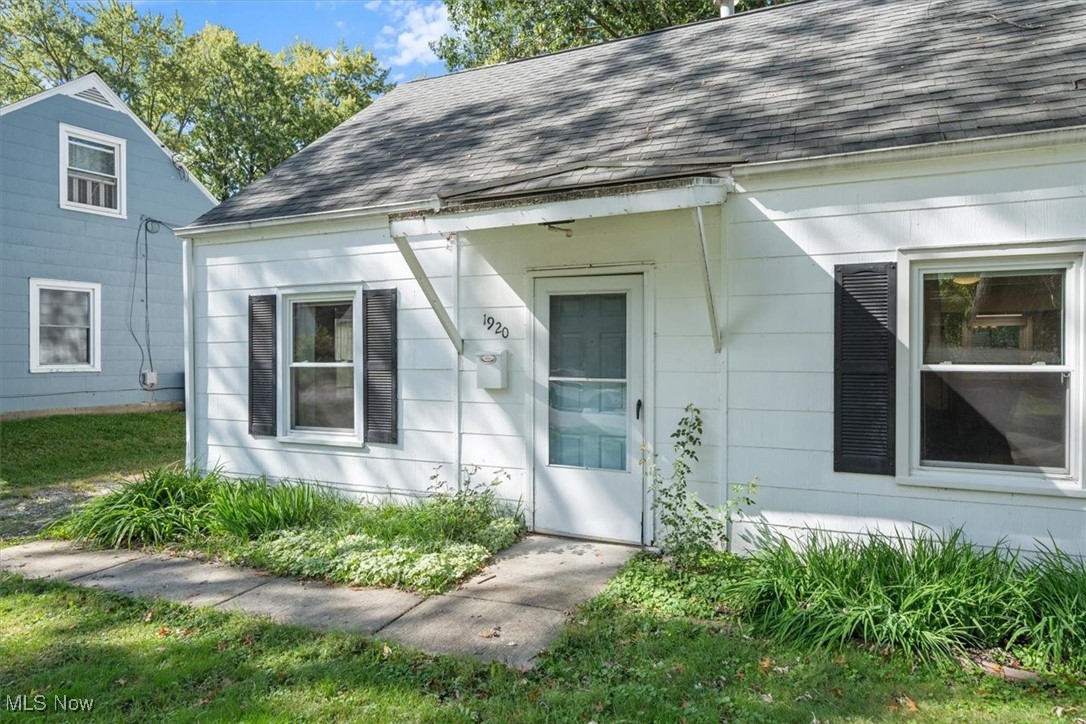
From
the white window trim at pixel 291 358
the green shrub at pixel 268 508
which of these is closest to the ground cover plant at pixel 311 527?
the green shrub at pixel 268 508

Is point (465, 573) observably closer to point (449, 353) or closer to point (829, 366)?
point (449, 353)

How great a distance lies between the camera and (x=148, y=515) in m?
5.52

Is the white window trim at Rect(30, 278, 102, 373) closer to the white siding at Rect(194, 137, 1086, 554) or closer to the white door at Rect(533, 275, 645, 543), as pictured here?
the white siding at Rect(194, 137, 1086, 554)

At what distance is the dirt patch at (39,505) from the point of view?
6.11 m

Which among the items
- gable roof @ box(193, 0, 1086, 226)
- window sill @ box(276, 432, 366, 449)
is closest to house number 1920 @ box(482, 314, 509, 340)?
gable roof @ box(193, 0, 1086, 226)

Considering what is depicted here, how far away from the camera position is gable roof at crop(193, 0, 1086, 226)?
14.3 feet

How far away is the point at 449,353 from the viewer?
5.75 m

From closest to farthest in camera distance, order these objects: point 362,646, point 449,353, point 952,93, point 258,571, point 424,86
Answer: point 362,646
point 952,93
point 258,571
point 449,353
point 424,86

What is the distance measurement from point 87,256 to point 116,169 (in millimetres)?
1755

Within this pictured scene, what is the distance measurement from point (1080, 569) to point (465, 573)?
358 cm

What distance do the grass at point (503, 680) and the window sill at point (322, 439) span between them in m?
2.42

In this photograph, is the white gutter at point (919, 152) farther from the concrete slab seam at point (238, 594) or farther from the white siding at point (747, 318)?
the concrete slab seam at point (238, 594)

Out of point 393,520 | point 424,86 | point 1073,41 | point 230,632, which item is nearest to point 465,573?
point 393,520

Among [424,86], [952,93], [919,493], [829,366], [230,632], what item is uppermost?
[424,86]
